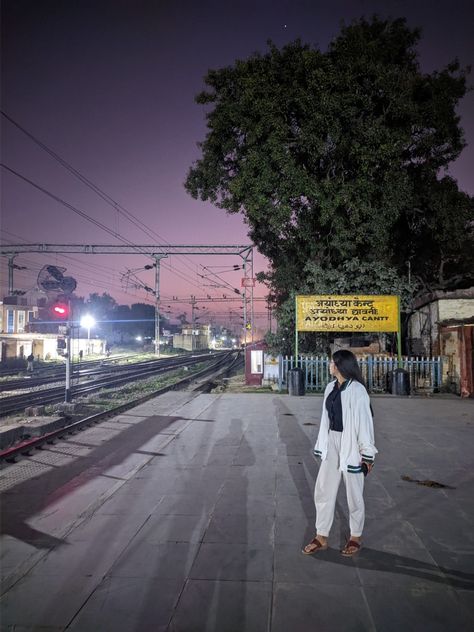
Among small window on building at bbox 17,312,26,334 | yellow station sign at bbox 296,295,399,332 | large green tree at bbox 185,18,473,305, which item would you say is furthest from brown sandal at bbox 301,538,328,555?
small window on building at bbox 17,312,26,334

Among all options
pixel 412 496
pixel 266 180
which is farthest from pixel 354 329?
pixel 412 496

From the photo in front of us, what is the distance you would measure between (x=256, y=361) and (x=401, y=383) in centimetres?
677

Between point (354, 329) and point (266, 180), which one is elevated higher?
point (266, 180)

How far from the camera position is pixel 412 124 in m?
16.7

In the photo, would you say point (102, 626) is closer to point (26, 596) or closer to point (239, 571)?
point (26, 596)

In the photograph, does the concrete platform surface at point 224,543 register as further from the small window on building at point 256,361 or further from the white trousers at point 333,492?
the small window on building at point 256,361

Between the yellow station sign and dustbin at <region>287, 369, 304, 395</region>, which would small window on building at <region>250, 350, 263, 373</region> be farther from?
dustbin at <region>287, 369, 304, 395</region>

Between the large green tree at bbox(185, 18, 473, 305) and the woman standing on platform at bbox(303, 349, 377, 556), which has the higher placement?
the large green tree at bbox(185, 18, 473, 305)

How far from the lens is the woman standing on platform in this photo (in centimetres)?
361

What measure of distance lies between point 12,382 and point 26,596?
21.9 m

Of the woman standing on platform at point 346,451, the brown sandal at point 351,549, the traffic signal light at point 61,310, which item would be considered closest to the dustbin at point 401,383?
the traffic signal light at point 61,310

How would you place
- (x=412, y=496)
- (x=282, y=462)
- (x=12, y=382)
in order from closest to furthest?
(x=412, y=496)
(x=282, y=462)
(x=12, y=382)

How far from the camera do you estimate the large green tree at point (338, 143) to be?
49.8 ft

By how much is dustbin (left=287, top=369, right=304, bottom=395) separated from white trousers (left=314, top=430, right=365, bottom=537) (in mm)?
10343
